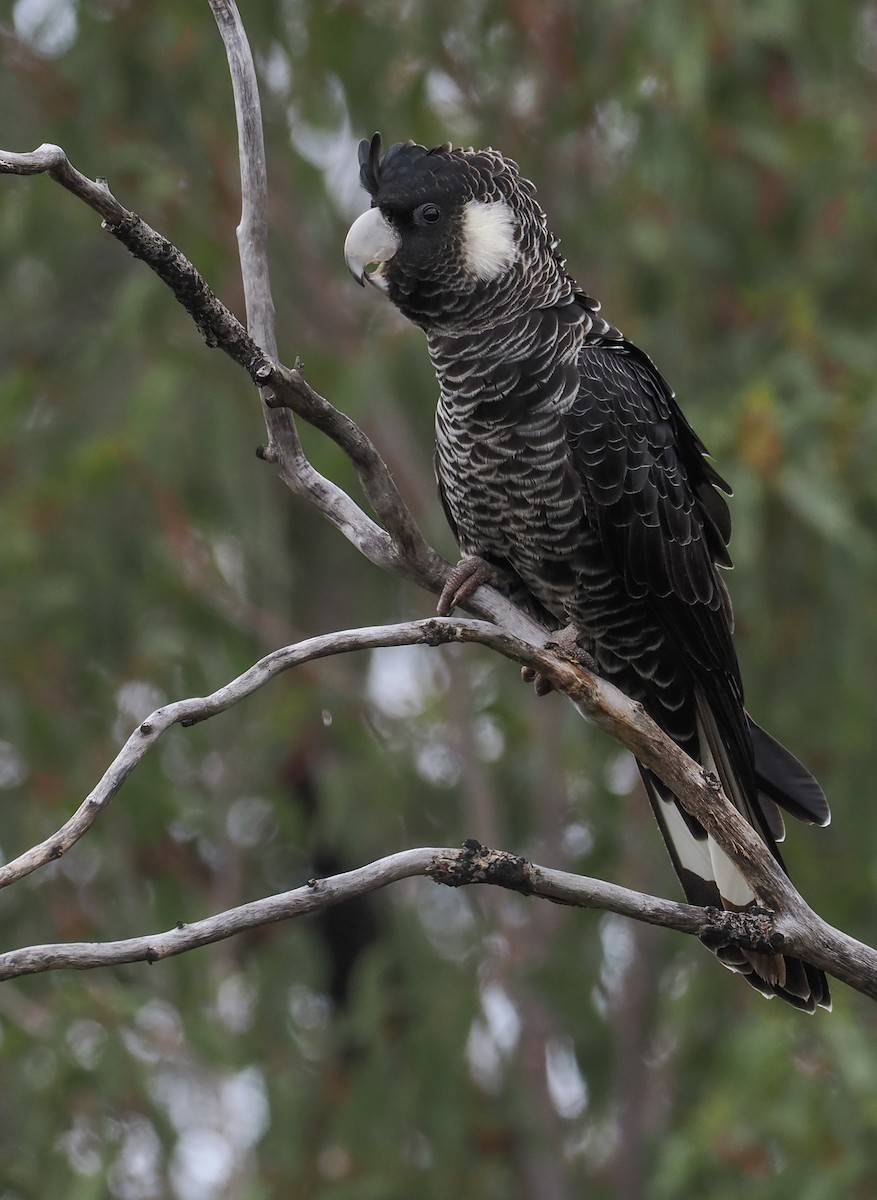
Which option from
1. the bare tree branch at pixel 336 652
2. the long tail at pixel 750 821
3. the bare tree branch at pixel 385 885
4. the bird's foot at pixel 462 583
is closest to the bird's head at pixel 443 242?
the bird's foot at pixel 462 583

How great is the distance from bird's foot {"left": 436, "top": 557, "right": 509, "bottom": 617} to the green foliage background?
1.41m

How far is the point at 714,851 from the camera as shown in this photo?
10.6ft

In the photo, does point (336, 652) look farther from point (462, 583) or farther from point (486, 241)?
point (486, 241)

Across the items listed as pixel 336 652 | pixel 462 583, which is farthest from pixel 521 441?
pixel 336 652

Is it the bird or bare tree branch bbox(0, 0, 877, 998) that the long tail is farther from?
bare tree branch bbox(0, 0, 877, 998)

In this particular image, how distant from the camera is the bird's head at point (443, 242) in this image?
2984 millimetres

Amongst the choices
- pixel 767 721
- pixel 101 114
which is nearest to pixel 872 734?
pixel 767 721

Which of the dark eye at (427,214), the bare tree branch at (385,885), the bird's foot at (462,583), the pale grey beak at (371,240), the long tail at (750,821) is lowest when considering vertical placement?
the bare tree branch at (385,885)

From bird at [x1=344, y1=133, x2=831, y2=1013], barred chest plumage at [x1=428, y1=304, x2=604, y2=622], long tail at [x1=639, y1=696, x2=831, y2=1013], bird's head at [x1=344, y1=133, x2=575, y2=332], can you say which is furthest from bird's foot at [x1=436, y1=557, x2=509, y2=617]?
long tail at [x1=639, y1=696, x2=831, y2=1013]

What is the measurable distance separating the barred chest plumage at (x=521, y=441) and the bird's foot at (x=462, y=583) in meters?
0.12

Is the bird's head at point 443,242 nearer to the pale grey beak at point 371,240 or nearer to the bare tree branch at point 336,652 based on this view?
the pale grey beak at point 371,240

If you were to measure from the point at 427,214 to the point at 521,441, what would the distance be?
1.65 feet

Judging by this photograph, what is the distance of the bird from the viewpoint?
9.70 feet

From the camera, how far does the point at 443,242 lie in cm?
298
